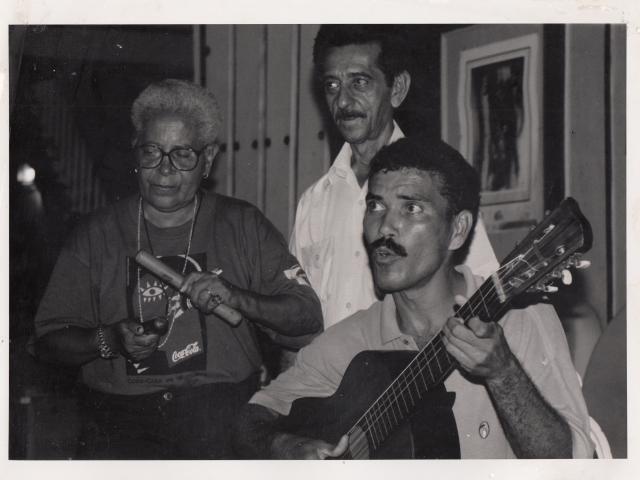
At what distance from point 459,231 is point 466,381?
0.32m

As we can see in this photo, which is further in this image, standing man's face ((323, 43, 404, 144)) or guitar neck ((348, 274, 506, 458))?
standing man's face ((323, 43, 404, 144))

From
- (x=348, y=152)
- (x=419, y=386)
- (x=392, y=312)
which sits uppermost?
(x=348, y=152)

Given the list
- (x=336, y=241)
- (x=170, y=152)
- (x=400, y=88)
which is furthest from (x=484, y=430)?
(x=170, y=152)

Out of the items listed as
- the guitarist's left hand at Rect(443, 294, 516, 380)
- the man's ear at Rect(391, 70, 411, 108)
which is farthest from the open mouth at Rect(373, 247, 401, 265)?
the man's ear at Rect(391, 70, 411, 108)

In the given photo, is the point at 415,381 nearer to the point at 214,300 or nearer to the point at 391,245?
the point at 391,245

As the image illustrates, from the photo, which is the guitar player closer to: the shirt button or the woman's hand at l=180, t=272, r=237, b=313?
the shirt button

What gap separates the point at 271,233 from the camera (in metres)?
2.31

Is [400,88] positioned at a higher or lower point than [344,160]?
higher

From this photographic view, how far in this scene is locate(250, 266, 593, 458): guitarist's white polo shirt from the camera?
2.13 meters

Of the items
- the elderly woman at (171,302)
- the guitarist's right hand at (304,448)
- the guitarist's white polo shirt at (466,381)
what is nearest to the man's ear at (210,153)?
the elderly woman at (171,302)

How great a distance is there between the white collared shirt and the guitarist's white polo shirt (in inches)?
1.8

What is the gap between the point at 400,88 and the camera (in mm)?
2295

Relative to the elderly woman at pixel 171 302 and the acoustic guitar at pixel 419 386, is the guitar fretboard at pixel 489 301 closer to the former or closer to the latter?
the acoustic guitar at pixel 419 386
